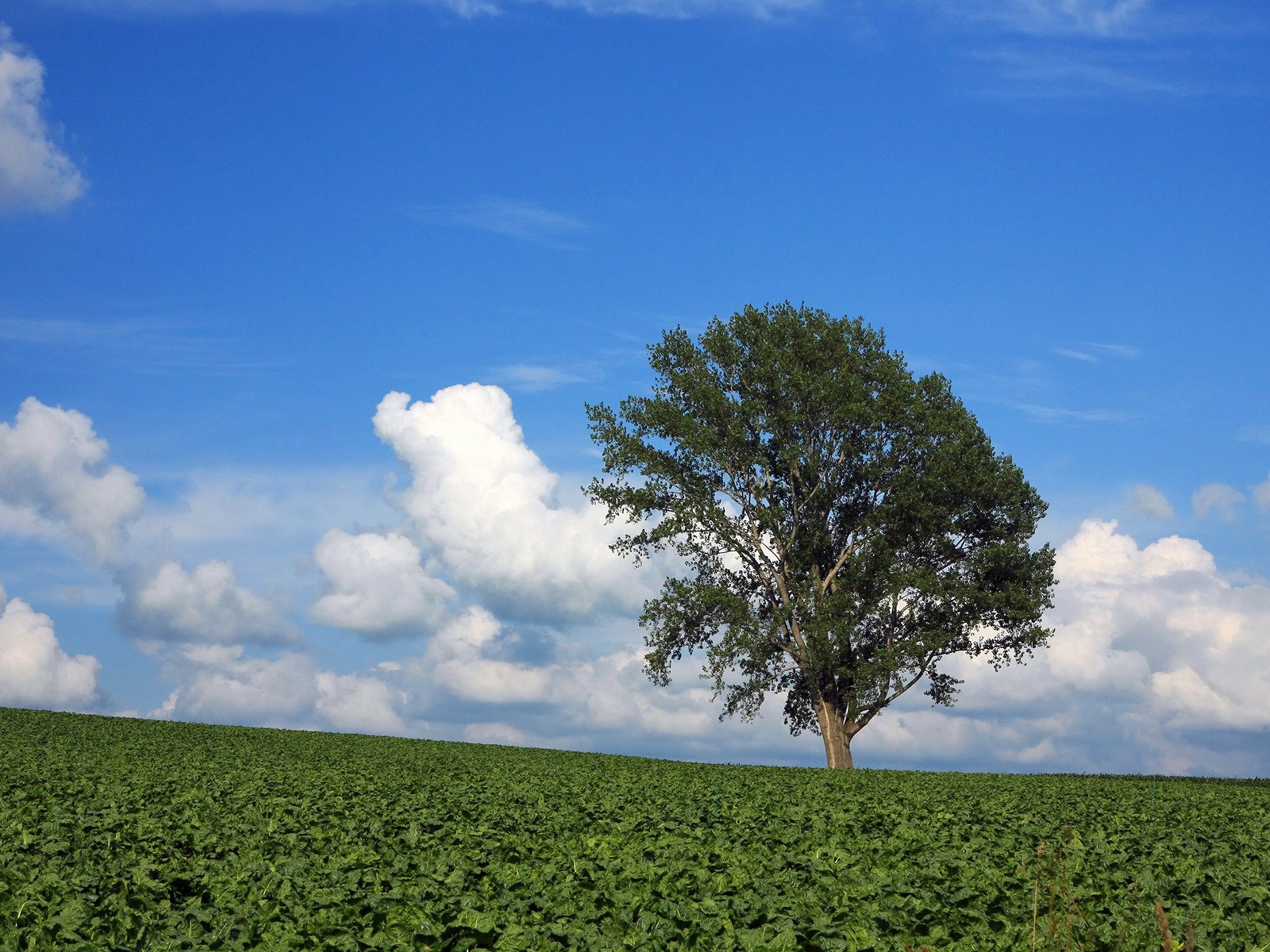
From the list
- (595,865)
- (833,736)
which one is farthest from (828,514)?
(595,865)

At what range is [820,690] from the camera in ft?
137

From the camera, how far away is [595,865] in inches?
485

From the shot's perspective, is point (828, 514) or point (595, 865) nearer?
point (595, 865)

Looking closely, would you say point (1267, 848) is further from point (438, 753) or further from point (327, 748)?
point (327, 748)

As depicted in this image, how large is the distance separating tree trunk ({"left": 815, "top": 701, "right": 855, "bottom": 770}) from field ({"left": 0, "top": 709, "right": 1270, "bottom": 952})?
599 inches

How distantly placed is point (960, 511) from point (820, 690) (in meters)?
8.54

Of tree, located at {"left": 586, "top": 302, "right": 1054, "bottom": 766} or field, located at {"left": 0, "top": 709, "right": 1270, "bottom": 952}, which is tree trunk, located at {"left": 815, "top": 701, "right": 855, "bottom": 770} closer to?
tree, located at {"left": 586, "top": 302, "right": 1054, "bottom": 766}

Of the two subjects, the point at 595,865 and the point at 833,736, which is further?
the point at 833,736

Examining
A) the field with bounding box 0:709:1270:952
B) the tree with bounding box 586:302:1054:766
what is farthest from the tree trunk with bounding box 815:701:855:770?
the field with bounding box 0:709:1270:952

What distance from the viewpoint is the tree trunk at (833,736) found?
4134 centimetres

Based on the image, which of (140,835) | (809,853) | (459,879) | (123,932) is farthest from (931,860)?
(140,835)

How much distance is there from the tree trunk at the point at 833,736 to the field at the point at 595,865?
15217mm

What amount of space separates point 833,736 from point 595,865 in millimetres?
30774

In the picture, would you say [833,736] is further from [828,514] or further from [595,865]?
[595,865]
